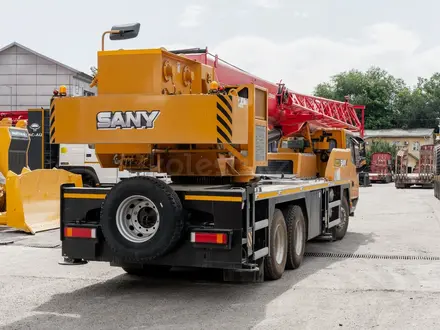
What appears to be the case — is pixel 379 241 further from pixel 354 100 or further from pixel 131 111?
pixel 354 100

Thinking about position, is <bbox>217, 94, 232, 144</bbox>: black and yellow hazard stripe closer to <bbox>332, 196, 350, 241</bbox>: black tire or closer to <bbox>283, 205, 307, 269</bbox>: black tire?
<bbox>283, 205, 307, 269</bbox>: black tire

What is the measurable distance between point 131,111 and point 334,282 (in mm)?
3581

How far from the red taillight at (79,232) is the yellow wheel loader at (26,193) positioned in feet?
16.0

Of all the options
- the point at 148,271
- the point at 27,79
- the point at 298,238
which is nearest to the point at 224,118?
the point at 148,271

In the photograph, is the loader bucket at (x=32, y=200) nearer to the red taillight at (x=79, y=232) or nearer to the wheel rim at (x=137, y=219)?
the red taillight at (x=79, y=232)

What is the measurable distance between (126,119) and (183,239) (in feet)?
5.28

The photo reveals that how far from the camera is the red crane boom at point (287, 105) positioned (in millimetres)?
10062

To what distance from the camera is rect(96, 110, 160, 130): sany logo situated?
783 centimetres

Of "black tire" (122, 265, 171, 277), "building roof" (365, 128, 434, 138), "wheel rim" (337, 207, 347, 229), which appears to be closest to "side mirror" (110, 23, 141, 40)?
"black tire" (122, 265, 171, 277)

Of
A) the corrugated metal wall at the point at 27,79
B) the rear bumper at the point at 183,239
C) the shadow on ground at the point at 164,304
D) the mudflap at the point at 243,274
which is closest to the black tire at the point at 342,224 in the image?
the shadow on ground at the point at 164,304

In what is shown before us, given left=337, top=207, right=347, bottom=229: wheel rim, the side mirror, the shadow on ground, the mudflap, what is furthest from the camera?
left=337, top=207, right=347, bottom=229: wheel rim

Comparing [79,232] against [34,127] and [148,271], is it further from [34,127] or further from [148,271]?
[34,127]

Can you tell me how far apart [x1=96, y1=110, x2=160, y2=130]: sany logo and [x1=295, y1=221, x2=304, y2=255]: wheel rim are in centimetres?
315

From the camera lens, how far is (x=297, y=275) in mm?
9430
